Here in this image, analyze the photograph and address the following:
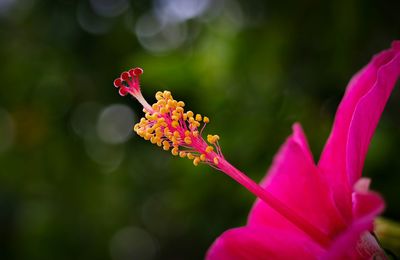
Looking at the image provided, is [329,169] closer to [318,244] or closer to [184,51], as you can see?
[318,244]

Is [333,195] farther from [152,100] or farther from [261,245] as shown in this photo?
[152,100]

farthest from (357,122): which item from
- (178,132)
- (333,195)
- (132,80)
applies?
(132,80)

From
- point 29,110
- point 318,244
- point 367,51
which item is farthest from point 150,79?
point 318,244

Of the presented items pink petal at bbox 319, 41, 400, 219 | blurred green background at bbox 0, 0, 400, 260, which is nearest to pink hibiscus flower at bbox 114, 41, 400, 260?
pink petal at bbox 319, 41, 400, 219

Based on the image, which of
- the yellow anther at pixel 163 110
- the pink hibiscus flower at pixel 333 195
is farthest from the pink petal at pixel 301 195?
the yellow anther at pixel 163 110

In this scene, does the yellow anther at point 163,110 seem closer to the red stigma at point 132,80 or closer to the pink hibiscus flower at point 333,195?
the red stigma at point 132,80

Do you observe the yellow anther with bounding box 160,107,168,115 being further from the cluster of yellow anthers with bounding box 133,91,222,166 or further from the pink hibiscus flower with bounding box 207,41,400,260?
the pink hibiscus flower with bounding box 207,41,400,260

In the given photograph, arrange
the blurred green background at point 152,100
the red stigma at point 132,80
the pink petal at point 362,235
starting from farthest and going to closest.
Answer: the blurred green background at point 152,100 → the red stigma at point 132,80 → the pink petal at point 362,235
